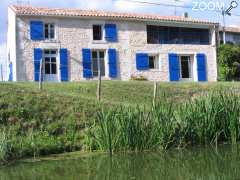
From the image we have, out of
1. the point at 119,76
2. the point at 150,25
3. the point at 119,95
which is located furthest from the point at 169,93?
the point at 150,25

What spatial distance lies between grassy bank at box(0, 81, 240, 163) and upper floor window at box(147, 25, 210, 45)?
2330cm

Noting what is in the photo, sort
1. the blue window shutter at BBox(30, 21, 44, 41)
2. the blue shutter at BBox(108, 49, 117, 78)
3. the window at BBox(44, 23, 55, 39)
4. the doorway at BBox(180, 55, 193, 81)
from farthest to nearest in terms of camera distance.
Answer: the doorway at BBox(180, 55, 193, 81)
the blue shutter at BBox(108, 49, 117, 78)
the window at BBox(44, 23, 55, 39)
the blue window shutter at BBox(30, 21, 44, 41)

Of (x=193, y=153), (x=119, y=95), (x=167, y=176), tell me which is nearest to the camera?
(x=167, y=176)

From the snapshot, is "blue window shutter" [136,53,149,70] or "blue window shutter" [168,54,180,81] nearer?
"blue window shutter" [136,53,149,70]

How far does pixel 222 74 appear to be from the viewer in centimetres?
4312

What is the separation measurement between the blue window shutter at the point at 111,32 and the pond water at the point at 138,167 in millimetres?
25502

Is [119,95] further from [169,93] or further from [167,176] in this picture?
[167,176]

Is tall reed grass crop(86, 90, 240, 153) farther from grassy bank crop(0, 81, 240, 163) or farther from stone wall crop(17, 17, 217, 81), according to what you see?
stone wall crop(17, 17, 217, 81)

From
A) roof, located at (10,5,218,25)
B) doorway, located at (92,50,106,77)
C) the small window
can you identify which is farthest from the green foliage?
doorway, located at (92,50,106,77)

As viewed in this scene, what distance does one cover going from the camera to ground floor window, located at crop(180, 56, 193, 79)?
4266 cm

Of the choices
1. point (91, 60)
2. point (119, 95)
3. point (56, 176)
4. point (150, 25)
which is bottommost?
point (56, 176)

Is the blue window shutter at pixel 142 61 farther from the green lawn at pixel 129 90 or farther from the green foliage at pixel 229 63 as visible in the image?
the green lawn at pixel 129 90

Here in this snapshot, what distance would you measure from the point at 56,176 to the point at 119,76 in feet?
92.9

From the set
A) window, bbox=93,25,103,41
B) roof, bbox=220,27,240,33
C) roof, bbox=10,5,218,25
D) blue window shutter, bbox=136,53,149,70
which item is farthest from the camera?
roof, bbox=220,27,240,33
